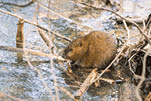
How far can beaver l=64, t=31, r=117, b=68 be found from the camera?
4508 mm

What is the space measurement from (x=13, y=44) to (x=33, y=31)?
2.73 feet

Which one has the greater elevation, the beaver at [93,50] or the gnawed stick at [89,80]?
the beaver at [93,50]

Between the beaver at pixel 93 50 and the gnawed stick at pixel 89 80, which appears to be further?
the beaver at pixel 93 50

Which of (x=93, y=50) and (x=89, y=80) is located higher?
(x=93, y=50)

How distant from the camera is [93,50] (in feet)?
15.1

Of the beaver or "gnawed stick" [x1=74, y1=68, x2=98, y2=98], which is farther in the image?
the beaver

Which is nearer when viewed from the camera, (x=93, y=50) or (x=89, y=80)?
(x=89, y=80)

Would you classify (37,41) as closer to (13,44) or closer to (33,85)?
(13,44)

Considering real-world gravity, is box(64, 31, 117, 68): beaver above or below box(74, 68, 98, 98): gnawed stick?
above

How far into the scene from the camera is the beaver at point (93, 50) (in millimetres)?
4508

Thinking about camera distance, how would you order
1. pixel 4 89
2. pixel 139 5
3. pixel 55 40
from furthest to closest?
pixel 139 5
pixel 55 40
pixel 4 89

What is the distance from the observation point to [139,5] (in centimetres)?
839

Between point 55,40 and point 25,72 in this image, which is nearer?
point 25,72

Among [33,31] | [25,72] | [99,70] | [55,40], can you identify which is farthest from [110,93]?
[33,31]
